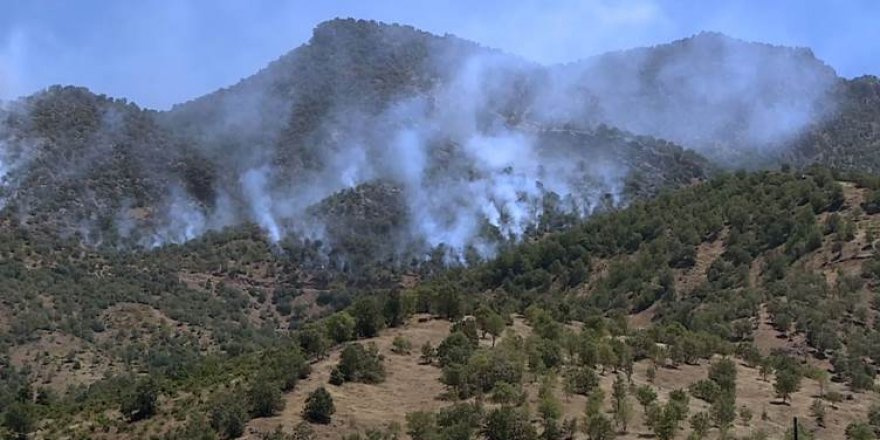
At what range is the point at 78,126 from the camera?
182 m

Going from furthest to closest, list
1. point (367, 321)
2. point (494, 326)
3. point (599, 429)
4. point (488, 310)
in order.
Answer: point (488, 310), point (367, 321), point (494, 326), point (599, 429)

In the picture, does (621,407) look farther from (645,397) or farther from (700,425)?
(700,425)

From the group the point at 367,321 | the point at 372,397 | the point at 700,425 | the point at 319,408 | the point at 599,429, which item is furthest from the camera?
the point at 367,321

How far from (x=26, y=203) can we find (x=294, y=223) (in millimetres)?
42498

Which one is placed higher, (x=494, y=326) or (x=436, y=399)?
(x=494, y=326)

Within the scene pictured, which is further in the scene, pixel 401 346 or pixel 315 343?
pixel 401 346

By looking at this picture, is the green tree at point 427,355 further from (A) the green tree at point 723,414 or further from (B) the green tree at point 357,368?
(A) the green tree at point 723,414

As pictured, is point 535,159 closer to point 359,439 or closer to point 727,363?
point 727,363

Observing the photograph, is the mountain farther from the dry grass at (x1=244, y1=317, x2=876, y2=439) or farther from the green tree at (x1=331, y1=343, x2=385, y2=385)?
the green tree at (x1=331, y1=343, x2=385, y2=385)

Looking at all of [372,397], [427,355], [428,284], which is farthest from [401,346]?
[428,284]

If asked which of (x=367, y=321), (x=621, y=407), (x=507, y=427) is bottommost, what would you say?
(x=507, y=427)

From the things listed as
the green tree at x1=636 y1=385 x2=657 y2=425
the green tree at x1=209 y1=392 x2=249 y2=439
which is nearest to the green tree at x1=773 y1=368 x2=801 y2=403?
the green tree at x1=636 y1=385 x2=657 y2=425

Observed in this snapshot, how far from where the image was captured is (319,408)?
152 ft

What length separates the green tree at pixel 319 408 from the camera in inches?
1827
